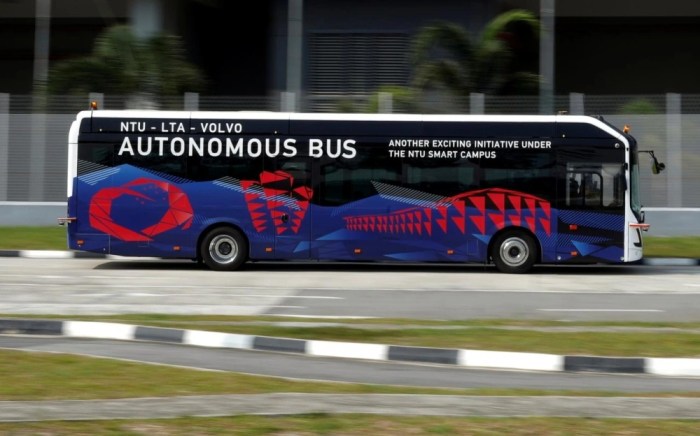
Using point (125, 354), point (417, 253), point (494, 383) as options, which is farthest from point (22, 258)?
point (494, 383)

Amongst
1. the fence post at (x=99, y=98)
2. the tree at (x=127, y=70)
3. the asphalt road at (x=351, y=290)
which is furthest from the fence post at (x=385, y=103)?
the fence post at (x=99, y=98)

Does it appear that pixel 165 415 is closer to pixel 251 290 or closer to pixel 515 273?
pixel 251 290

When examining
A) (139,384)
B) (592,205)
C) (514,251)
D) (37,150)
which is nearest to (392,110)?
(514,251)

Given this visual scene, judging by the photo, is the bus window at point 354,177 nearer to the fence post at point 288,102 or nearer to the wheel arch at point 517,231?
the wheel arch at point 517,231

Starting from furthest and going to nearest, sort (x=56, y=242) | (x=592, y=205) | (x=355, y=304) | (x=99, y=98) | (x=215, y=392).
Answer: (x=99, y=98) → (x=56, y=242) → (x=592, y=205) → (x=355, y=304) → (x=215, y=392)

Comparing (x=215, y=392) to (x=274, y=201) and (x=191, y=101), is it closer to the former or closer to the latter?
(x=274, y=201)

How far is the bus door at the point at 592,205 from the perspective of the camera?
20.1m

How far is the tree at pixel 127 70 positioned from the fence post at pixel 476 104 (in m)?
7.19

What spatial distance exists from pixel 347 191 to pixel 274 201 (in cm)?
135

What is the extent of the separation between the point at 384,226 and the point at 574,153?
374 cm

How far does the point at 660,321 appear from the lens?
13508 mm

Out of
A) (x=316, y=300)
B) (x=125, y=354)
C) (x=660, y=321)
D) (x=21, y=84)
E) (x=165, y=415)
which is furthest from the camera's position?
(x=21, y=84)

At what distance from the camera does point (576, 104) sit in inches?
1040

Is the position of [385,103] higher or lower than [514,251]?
higher
